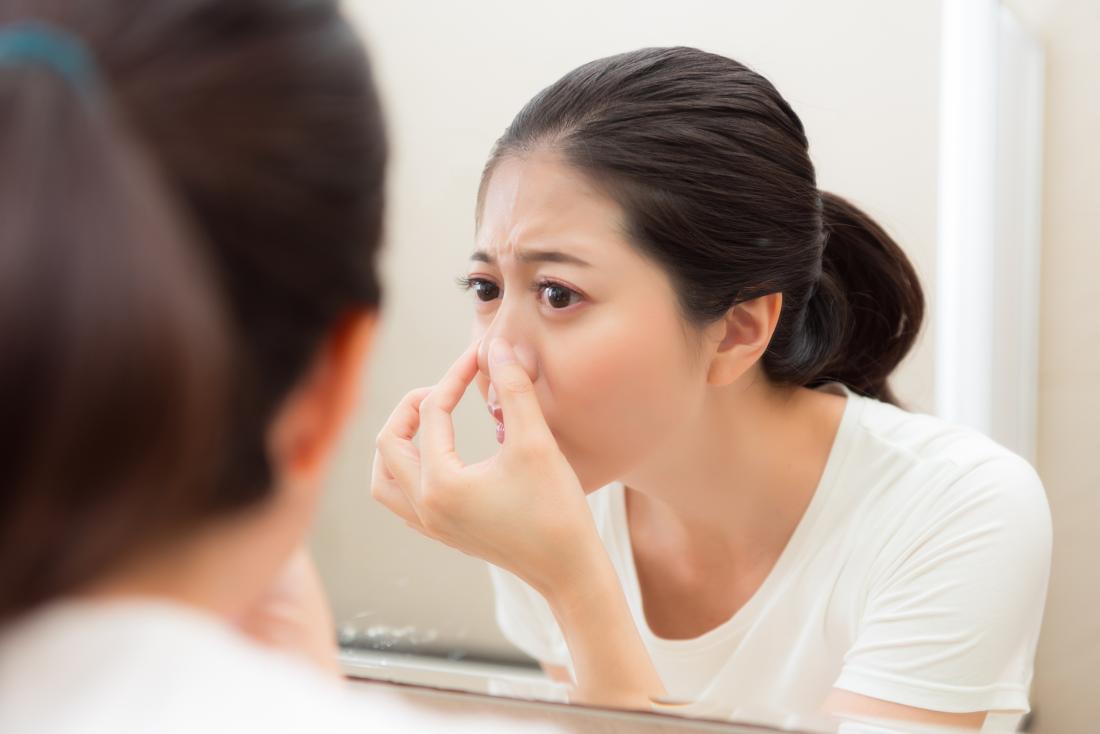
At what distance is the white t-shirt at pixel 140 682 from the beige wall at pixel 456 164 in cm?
37

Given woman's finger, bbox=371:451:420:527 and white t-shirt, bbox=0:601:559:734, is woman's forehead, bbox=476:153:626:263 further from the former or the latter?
white t-shirt, bbox=0:601:559:734

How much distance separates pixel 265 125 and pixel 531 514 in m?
0.38

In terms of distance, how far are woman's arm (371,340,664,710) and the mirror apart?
31 mm

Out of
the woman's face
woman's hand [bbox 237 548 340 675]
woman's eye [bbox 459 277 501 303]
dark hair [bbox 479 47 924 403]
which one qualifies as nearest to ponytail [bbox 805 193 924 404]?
dark hair [bbox 479 47 924 403]

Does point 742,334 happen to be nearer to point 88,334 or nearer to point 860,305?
point 860,305

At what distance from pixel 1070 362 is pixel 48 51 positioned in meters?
0.49

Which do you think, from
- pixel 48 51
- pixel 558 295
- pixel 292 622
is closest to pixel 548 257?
pixel 558 295

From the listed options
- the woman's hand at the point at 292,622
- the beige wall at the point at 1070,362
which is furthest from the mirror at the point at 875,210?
the woman's hand at the point at 292,622

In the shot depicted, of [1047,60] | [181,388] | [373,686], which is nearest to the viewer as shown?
[181,388]

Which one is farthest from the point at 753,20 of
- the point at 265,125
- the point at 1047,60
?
the point at 265,125

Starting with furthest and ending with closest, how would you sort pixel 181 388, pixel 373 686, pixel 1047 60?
pixel 373 686, pixel 1047 60, pixel 181 388

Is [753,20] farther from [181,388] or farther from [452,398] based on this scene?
[181,388]

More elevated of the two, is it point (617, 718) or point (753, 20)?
point (753, 20)

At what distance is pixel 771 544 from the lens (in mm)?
696
